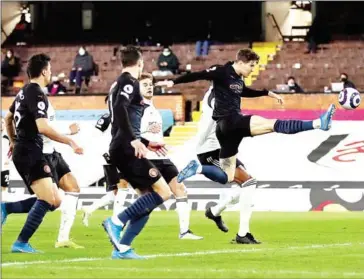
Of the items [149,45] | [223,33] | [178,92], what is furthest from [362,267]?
[223,33]

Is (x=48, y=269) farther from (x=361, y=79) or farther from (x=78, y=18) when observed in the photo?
(x=78, y=18)

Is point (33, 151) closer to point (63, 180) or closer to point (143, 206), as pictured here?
point (63, 180)

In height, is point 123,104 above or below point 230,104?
above

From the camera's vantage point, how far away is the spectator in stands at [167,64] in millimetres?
36062

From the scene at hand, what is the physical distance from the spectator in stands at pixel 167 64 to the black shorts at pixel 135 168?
2413 centimetres

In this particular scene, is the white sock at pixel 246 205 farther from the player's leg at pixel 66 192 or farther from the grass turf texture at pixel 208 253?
the player's leg at pixel 66 192

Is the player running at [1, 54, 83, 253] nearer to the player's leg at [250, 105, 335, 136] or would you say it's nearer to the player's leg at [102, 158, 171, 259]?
the player's leg at [102, 158, 171, 259]

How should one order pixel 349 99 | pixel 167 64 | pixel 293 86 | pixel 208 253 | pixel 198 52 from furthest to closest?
pixel 198 52 < pixel 167 64 < pixel 293 86 < pixel 349 99 < pixel 208 253

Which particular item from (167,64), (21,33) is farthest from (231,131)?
(21,33)

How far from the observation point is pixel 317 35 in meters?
37.3

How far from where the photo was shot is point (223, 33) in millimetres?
43188

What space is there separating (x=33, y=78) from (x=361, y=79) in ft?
72.4

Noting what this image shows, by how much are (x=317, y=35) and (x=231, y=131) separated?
2317 cm

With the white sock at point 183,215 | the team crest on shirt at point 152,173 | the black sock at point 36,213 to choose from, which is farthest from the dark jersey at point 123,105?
the white sock at point 183,215
